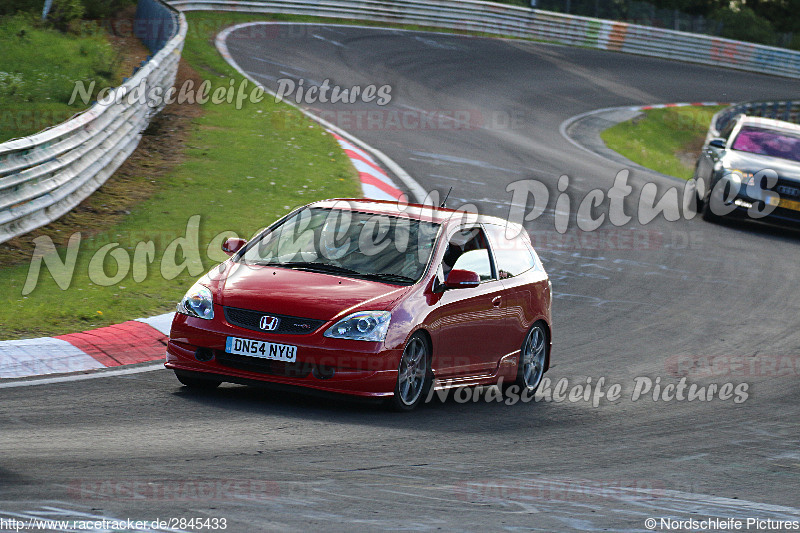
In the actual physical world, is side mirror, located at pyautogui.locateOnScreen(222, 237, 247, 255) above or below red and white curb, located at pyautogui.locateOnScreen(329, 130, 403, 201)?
above

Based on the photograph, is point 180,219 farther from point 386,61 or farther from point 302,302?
point 386,61

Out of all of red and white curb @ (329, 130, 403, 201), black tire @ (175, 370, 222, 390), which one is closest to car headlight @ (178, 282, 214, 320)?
black tire @ (175, 370, 222, 390)

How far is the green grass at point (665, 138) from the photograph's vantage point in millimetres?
29297

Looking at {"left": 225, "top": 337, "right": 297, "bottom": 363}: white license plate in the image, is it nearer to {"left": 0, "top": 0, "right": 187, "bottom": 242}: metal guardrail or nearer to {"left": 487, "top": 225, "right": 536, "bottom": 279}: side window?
{"left": 487, "top": 225, "right": 536, "bottom": 279}: side window

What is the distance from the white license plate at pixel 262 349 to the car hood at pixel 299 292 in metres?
0.23

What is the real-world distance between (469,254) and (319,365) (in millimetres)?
1876

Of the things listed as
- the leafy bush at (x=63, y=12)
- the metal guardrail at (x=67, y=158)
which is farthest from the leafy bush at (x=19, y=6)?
the metal guardrail at (x=67, y=158)

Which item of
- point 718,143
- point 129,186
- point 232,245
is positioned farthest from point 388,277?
point 718,143

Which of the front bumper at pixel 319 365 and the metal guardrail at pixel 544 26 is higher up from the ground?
the front bumper at pixel 319 365

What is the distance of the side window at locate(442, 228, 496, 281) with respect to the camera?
9.20m

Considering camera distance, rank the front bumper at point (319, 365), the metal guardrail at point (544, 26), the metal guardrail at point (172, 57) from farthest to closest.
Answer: the metal guardrail at point (544, 26)
the metal guardrail at point (172, 57)
the front bumper at point (319, 365)

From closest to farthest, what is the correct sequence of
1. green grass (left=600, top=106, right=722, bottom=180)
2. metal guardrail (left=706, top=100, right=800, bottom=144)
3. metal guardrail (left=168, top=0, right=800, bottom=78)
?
green grass (left=600, top=106, right=722, bottom=180)
metal guardrail (left=706, top=100, right=800, bottom=144)
metal guardrail (left=168, top=0, right=800, bottom=78)

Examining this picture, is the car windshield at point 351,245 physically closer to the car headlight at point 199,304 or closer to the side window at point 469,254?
the side window at point 469,254

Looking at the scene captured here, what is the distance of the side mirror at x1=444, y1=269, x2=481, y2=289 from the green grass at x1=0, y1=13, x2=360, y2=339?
306cm
